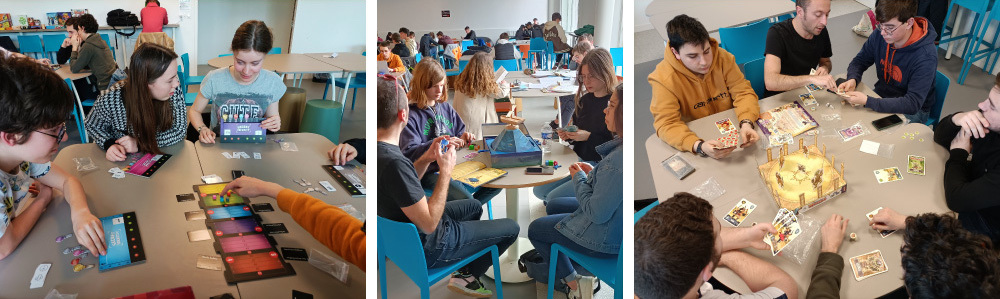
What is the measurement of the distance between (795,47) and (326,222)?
228 cm

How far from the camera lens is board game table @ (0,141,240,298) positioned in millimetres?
2273

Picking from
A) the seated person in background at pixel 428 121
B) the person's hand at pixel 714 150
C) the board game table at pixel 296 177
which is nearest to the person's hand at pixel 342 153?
the board game table at pixel 296 177

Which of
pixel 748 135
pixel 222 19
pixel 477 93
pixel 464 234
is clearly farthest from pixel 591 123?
pixel 222 19

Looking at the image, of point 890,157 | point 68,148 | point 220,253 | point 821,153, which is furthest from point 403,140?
point 890,157

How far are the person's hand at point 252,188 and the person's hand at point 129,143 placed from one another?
0.36m

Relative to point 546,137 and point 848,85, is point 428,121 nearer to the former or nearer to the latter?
point 546,137

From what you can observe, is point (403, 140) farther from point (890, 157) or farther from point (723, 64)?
point (890, 157)

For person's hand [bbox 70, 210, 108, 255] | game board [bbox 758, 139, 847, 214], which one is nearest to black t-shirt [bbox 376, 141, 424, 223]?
person's hand [bbox 70, 210, 108, 255]

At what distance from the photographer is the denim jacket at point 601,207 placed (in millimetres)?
2848

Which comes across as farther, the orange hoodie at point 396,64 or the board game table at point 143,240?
the orange hoodie at point 396,64

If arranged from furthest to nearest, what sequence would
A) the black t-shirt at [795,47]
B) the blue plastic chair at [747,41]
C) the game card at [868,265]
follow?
the blue plastic chair at [747,41] < the black t-shirt at [795,47] < the game card at [868,265]

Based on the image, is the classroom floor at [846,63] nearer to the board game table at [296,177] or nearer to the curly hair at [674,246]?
the curly hair at [674,246]

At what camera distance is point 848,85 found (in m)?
3.23

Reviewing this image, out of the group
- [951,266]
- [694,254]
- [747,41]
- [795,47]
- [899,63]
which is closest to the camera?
[951,266]
